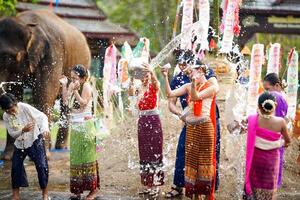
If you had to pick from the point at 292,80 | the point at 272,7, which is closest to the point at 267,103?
the point at 292,80

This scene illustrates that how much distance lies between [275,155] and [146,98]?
169 centimetres

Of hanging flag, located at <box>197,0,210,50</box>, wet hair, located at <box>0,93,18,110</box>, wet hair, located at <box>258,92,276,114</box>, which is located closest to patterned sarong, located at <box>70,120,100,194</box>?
wet hair, located at <box>0,93,18,110</box>

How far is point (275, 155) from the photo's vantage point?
18.0 ft

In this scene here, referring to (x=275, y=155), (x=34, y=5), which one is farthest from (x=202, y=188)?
(x=34, y=5)

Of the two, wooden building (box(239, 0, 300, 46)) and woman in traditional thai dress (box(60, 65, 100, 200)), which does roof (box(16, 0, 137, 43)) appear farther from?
woman in traditional thai dress (box(60, 65, 100, 200))

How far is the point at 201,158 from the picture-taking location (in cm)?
586

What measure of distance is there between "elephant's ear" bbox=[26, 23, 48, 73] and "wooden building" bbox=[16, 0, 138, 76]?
306 inches

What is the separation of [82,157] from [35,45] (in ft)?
11.2

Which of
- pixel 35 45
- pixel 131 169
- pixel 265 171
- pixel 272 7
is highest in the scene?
pixel 272 7

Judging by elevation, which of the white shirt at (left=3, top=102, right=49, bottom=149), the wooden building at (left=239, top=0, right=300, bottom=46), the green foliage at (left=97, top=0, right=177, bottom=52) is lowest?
the white shirt at (left=3, top=102, right=49, bottom=149)

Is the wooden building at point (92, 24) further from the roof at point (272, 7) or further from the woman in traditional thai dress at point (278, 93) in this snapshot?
the woman in traditional thai dress at point (278, 93)

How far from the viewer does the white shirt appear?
6.15m

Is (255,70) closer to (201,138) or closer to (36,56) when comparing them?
(201,138)

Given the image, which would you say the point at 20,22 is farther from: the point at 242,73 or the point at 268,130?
the point at 268,130
